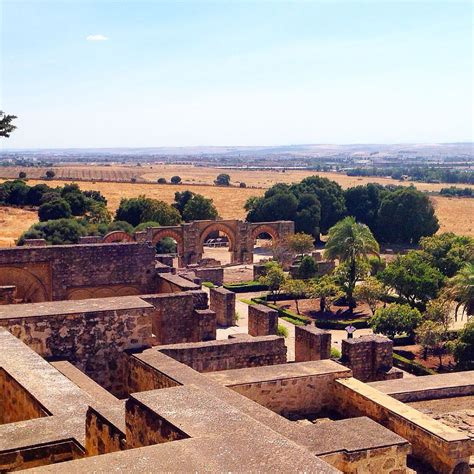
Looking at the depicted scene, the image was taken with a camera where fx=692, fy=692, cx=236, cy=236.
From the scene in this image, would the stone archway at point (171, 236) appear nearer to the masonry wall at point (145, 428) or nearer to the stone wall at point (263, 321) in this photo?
the stone wall at point (263, 321)

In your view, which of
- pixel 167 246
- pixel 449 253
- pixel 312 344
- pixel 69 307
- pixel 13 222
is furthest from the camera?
pixel 13 222

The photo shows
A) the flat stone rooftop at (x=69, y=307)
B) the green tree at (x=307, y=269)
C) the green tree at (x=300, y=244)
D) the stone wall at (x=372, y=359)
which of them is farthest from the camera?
the green tree at (x=300, y=244)

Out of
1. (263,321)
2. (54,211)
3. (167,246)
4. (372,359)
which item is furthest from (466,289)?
(54,211)

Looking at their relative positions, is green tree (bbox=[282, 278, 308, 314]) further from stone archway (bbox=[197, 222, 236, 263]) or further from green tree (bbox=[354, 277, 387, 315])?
stone archway (bbox=[197, 222, 236, 263])

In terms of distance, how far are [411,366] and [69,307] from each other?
13867 millimetres

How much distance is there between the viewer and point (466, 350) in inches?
836

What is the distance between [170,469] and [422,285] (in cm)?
2583

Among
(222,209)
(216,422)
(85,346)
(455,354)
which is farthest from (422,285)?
(222,209)

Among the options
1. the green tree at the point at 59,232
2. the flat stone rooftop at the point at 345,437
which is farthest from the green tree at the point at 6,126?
the flat stone rooftop at the point at 345,437

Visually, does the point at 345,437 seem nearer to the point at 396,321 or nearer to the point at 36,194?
the point at 396,321

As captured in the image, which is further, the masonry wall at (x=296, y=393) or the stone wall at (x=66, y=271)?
the stone wall at (x=66, y=271)

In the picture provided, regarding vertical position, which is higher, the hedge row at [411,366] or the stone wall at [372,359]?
the stone wall at [372,359]

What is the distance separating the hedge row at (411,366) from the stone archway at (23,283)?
11.8 m

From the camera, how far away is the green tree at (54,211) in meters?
54.9
